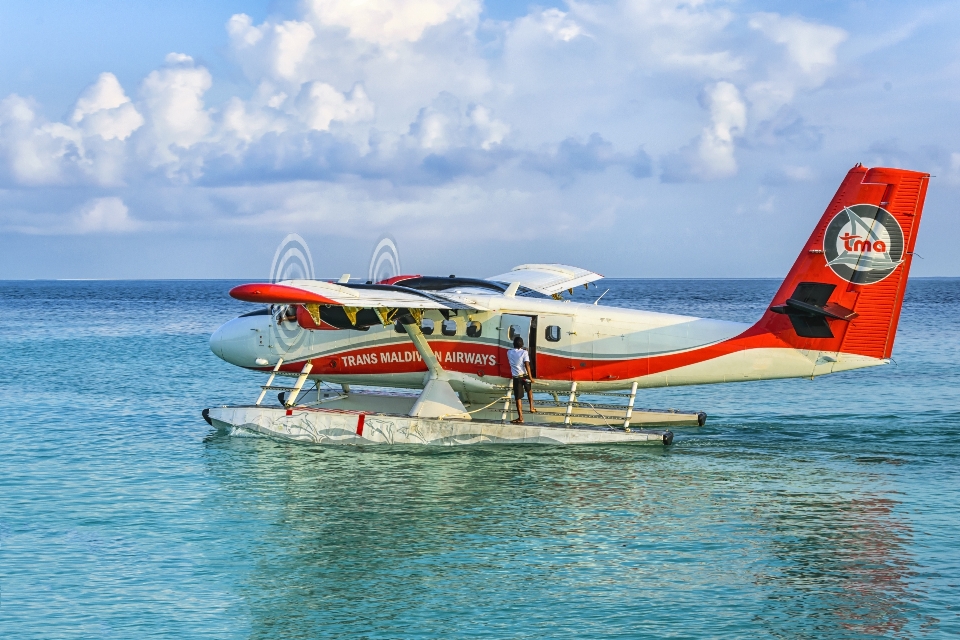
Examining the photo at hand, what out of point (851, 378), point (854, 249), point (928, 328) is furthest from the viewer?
point (928, 328)

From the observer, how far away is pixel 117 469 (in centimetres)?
1920

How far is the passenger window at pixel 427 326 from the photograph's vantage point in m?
21.6

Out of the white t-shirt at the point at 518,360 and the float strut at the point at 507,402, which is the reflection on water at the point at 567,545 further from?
the white t-shirt at the point at 518,360

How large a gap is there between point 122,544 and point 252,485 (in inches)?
143

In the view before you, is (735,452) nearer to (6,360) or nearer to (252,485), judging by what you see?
(252,485)

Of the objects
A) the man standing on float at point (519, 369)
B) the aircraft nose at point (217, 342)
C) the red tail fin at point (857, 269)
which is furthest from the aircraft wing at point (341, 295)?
the red tail fin at point (857, 269)

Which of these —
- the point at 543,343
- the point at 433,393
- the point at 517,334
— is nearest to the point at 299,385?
the point at 433,393

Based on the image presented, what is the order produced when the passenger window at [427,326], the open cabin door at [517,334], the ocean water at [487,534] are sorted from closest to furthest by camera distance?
the ocean water at [487,534]
the open cabin door at [517,334]
the passenger window at [427,326]

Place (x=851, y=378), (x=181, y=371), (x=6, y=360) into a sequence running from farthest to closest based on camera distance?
(x=6, y=360) < (x=181, y=371) < (x=851, y=378)

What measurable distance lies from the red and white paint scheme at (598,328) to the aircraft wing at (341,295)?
3 centimetres

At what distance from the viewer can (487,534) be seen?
1434cm

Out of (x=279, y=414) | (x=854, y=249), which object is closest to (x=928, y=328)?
(x=854, y=249)

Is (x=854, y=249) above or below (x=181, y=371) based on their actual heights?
above

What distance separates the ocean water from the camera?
37.1 ft
